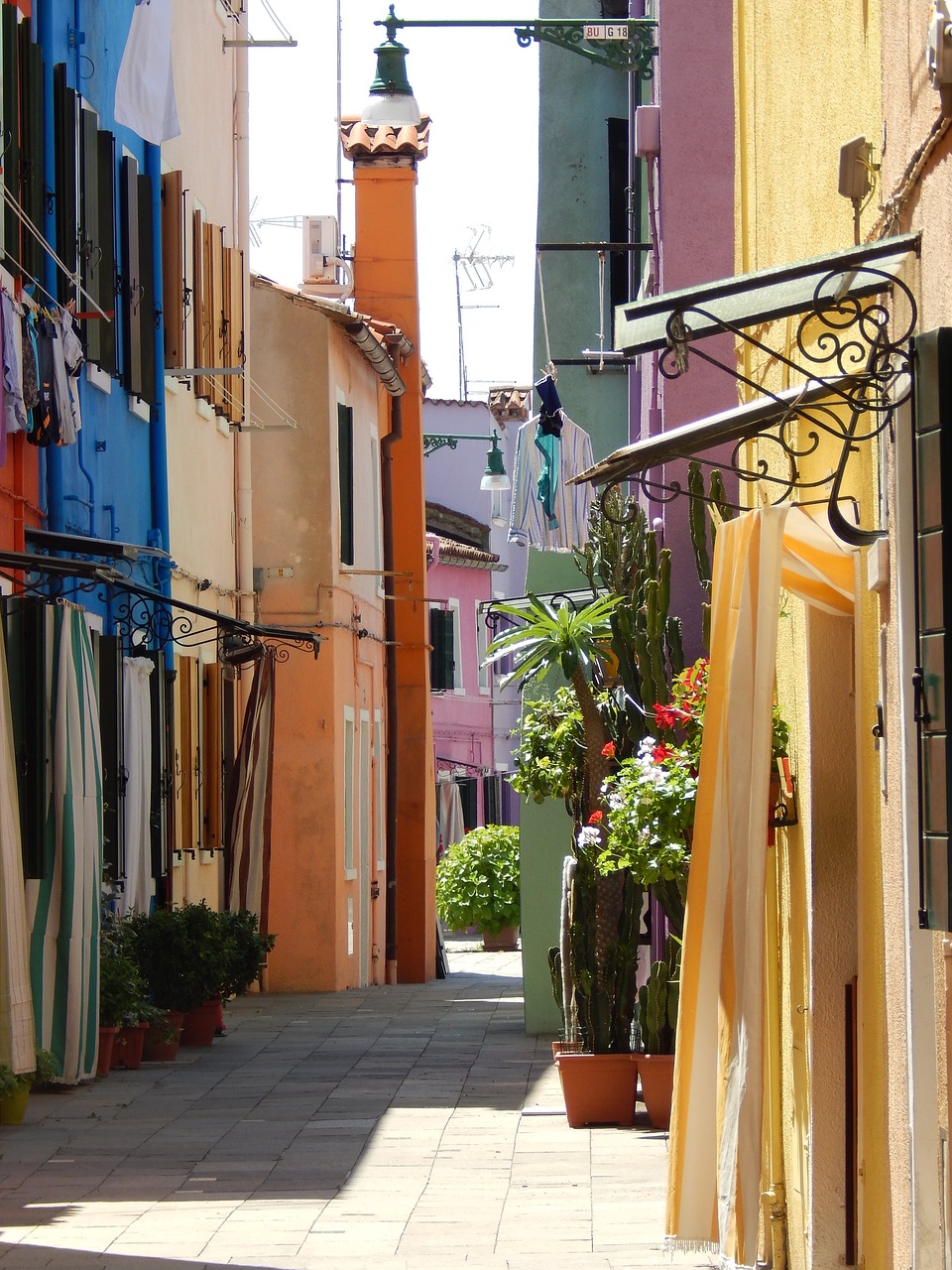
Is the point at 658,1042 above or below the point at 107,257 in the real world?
below

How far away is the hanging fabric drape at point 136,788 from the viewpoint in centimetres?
1369

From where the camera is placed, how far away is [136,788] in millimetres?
13789

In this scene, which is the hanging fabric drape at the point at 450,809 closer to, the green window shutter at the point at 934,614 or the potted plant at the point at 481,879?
the potted plant at the point at 481,879

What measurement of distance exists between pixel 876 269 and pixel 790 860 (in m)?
3.08

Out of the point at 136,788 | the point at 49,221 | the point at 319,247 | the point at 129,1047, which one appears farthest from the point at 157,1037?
the point at 319,247

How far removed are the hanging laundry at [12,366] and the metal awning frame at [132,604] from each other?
29.8 inches

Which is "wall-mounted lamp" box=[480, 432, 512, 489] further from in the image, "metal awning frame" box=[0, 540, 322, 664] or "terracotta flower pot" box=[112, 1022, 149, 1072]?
"terracotta flower pot" box=[112, 1022, 149, 1072]

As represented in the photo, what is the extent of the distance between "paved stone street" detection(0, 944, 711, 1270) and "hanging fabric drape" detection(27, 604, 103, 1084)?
1.40 ft

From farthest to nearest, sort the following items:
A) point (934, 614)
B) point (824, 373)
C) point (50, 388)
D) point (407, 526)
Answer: point (407, 526) < point (50, 388) < point (824, 373) < point (934, 614)

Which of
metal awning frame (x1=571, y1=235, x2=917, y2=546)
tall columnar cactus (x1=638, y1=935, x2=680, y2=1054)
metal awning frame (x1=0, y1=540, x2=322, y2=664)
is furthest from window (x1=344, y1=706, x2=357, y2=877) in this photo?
metal awning frame (x1=571, y1=235, x2=917, y2=546)

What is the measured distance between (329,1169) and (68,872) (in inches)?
109

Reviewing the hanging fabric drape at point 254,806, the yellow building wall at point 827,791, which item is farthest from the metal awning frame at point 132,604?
the yellow building wall at point 827,791

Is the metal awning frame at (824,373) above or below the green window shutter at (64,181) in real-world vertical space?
below

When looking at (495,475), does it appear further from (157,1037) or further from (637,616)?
(637,616)
